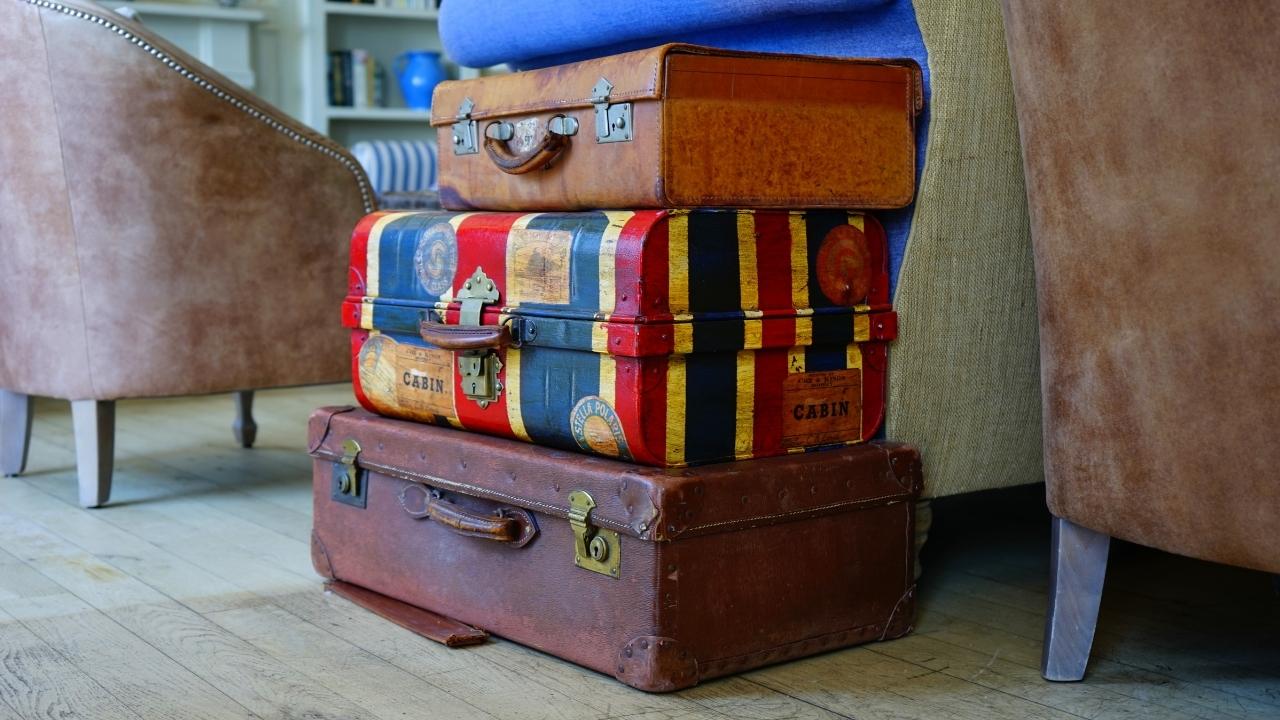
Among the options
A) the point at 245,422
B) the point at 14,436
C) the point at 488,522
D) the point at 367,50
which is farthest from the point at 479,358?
the point at 367,50

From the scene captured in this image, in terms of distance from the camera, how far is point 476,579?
5.22 ft

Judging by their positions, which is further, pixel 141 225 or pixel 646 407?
pixel 141 225

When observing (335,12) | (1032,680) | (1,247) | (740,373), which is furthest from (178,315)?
(335,12)

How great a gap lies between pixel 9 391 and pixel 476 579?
1.36 m

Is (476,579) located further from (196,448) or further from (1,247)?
(196,448)

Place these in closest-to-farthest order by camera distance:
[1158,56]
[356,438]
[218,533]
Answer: [1158,56] < [356,438] < [218,533]

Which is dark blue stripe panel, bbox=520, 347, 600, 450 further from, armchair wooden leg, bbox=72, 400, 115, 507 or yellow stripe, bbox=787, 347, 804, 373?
armchair wooden leg, bbox=72, 400, 115, 507

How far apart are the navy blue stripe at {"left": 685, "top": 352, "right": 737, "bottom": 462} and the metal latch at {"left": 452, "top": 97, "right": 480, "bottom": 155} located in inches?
17.3

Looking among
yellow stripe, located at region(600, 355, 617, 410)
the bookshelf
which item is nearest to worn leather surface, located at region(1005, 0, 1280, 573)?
yellow stripe, located at region(600, 355, 617, 410)

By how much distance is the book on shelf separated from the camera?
4898 millimetres

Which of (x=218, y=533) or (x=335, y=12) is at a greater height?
(x=335, y=12)

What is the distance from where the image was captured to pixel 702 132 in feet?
4.61

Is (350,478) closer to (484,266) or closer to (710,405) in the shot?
(484,266)

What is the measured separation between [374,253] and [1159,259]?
0.97m
